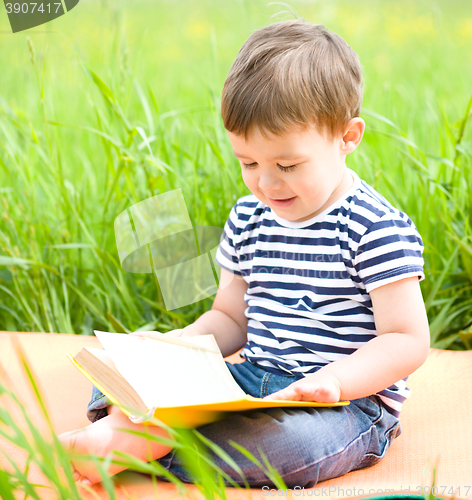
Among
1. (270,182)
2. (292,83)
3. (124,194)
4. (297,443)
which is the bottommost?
(297,443)

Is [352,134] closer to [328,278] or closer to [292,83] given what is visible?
[292,83]

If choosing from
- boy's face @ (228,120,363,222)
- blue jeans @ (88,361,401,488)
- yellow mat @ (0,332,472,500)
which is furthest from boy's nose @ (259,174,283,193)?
yellow mat @ (0,332,472,500)

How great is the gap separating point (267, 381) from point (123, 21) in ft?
3.95

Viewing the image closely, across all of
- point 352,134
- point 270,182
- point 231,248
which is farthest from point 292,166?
point 231,248

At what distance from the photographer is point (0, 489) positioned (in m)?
0.57

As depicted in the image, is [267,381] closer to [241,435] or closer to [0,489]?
[241,435]

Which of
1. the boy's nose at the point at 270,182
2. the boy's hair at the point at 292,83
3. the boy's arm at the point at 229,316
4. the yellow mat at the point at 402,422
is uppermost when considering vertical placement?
the boy's hair at the point at 292,83

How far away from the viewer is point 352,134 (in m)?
1.07

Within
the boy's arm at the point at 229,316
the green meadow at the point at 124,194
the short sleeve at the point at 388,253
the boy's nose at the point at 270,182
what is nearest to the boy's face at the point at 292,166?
the boy's nose at the point at 270,182

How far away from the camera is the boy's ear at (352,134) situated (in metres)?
1.05

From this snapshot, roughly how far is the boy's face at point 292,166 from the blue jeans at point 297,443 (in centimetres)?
36

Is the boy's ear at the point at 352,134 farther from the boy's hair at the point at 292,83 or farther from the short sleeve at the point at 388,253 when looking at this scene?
the short sleeve at the point at 388,253

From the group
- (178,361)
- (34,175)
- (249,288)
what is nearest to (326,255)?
(249,288)

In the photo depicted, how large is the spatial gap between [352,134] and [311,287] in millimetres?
286
